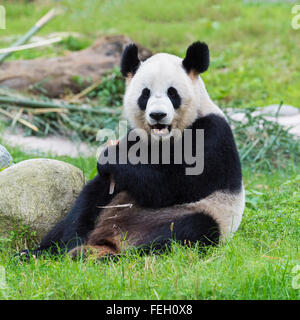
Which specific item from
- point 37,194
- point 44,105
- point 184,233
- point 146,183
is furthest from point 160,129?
point 44,105

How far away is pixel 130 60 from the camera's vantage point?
4.77 m

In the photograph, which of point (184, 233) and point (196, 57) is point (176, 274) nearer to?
point (184, 233)

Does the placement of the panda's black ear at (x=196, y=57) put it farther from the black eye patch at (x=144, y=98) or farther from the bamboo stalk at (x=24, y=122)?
the bamboo stalk at (x=24, y=122)

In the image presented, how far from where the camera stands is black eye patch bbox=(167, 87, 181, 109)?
4.45 metres

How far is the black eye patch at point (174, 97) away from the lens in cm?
445

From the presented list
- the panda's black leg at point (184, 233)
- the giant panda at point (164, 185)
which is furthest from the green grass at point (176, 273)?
the giant panda at point (164, 185)

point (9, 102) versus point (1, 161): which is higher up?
point (9, 102)

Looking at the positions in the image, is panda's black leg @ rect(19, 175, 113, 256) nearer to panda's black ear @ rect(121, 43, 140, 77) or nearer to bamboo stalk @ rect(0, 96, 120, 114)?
panda's black ear @ rect(121, 43, 140, 77)

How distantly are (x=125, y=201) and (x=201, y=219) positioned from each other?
74 centimetres

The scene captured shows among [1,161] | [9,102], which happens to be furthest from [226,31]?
[1,161]

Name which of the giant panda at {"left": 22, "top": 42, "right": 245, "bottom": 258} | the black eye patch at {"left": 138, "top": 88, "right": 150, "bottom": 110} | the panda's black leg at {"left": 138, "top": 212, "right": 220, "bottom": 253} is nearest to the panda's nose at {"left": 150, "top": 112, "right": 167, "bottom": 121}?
the giant panda at {"left": 22, "top": 42, "right": 245, "bottom": 258}

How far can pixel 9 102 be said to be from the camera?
8.55 meters
